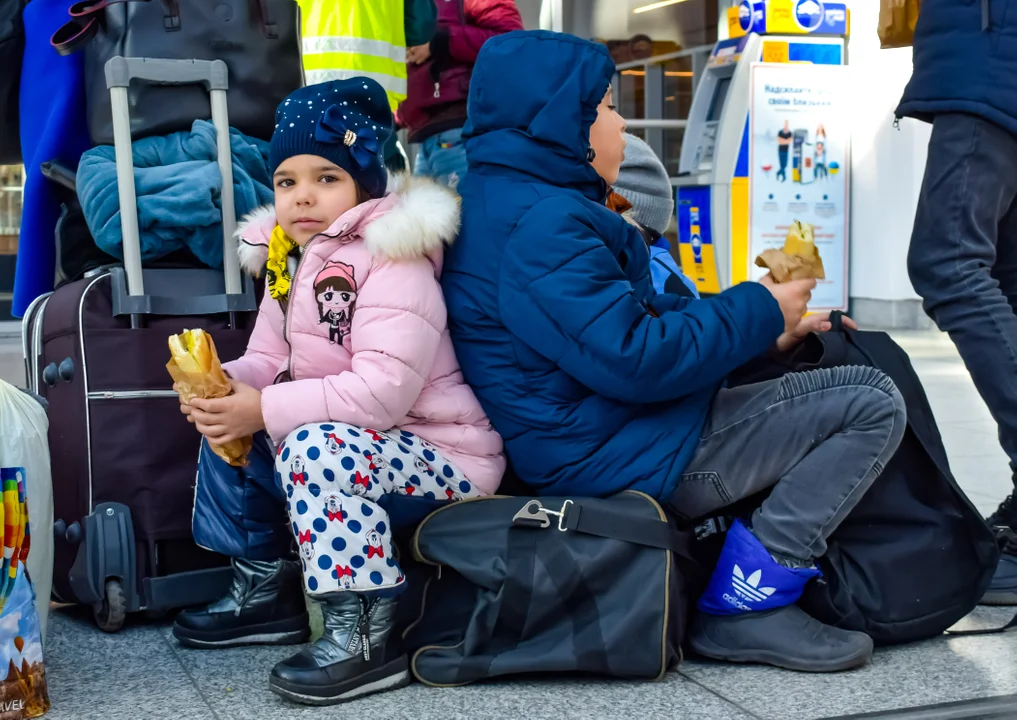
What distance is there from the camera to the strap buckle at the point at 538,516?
2031 millimetres

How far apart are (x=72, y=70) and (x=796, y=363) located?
1631 millimetres

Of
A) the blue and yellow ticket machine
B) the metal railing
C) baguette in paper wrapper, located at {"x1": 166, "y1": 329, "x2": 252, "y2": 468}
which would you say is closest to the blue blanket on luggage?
baguette in paper wrapper, located at {"x1": 166, "y1": 329, "x2": 252, "y2": 468}

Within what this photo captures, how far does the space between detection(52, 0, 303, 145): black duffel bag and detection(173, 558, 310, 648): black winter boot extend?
3.07ft

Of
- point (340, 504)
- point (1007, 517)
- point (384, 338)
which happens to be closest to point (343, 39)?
point (384, 338)

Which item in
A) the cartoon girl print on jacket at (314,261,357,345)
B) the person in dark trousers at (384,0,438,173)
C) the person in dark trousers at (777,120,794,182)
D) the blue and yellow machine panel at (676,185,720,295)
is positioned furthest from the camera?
the person in dark trousers at (777,120,794,182)

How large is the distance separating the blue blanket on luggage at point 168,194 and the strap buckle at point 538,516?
92 centimetres

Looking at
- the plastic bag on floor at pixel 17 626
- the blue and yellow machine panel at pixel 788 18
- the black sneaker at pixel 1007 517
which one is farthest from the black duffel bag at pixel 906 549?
the blue and yellow machine panel at pixel 788 18

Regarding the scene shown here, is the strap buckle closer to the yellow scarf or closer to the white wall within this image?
the yellow scarf

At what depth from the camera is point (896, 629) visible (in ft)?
7.19

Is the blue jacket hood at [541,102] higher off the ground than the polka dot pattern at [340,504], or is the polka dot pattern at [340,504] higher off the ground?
the blue jacket hood at [541,102]

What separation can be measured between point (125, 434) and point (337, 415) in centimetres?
59

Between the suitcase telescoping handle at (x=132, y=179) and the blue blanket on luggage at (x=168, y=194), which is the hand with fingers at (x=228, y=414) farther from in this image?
the blue blanket on luggage at (x=168, y=194)

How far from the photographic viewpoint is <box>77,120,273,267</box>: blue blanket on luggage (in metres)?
2.44

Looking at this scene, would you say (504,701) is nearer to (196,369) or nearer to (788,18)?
(196,369)
